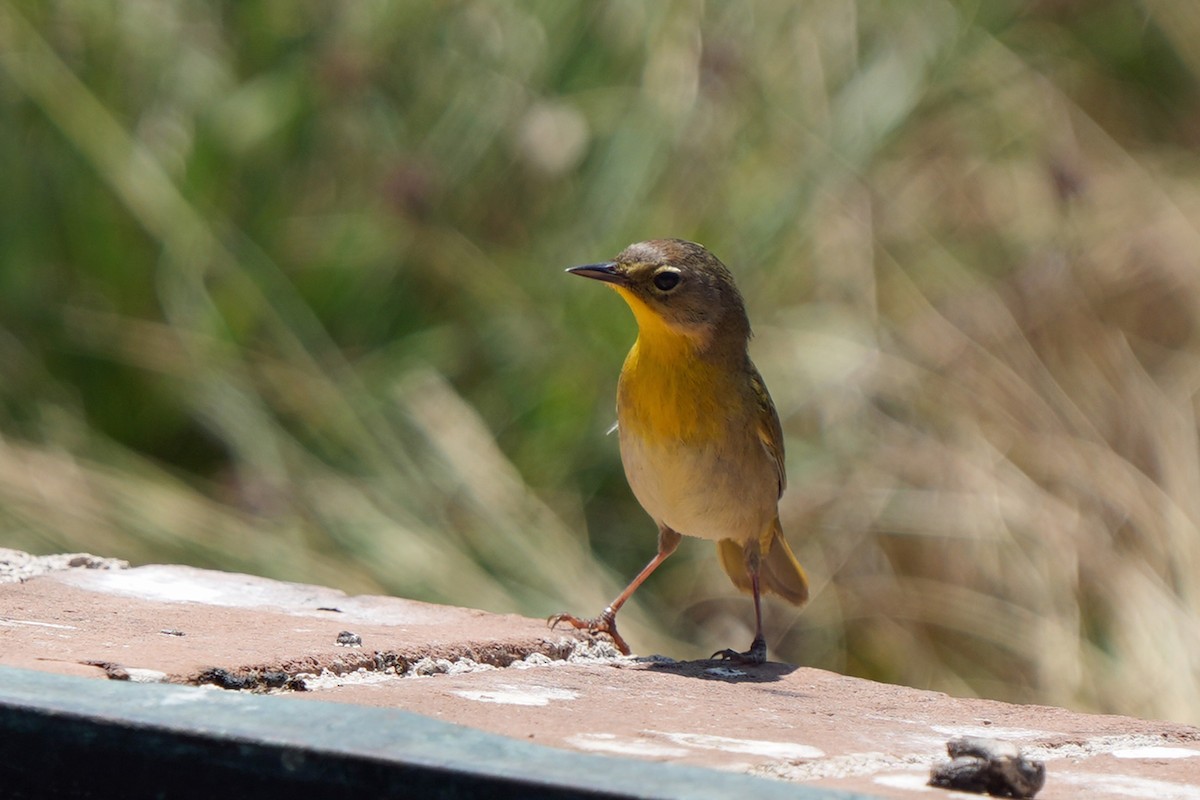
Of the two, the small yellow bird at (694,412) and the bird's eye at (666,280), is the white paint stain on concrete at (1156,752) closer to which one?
the small yellow bird at (694,412)

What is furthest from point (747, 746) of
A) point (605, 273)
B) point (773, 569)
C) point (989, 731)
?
point (773, 569)

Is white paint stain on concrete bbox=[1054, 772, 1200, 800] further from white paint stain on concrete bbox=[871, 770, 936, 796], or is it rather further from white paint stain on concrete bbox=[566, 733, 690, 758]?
white paint stain on concrete bbox=[566, 733, 690, 758]

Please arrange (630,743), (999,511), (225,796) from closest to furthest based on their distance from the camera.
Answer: (225,796) → (630,743) → (999,511)

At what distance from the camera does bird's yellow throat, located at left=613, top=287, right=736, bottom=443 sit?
153 inches

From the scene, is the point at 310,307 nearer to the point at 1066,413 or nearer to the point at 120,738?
the point at 1066,413

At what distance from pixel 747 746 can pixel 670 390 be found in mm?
1982

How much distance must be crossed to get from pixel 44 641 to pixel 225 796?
0.75 metres

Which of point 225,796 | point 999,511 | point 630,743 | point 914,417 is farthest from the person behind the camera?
point 914,417

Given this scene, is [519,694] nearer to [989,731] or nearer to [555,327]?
[989,731]

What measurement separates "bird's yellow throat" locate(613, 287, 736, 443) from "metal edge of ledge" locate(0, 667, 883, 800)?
237 centimetres

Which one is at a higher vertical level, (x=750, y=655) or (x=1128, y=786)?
(x=750, y=655)

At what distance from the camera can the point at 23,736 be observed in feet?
5.07

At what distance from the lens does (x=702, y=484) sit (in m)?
3.87

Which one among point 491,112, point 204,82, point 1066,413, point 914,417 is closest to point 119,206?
point 204,82
